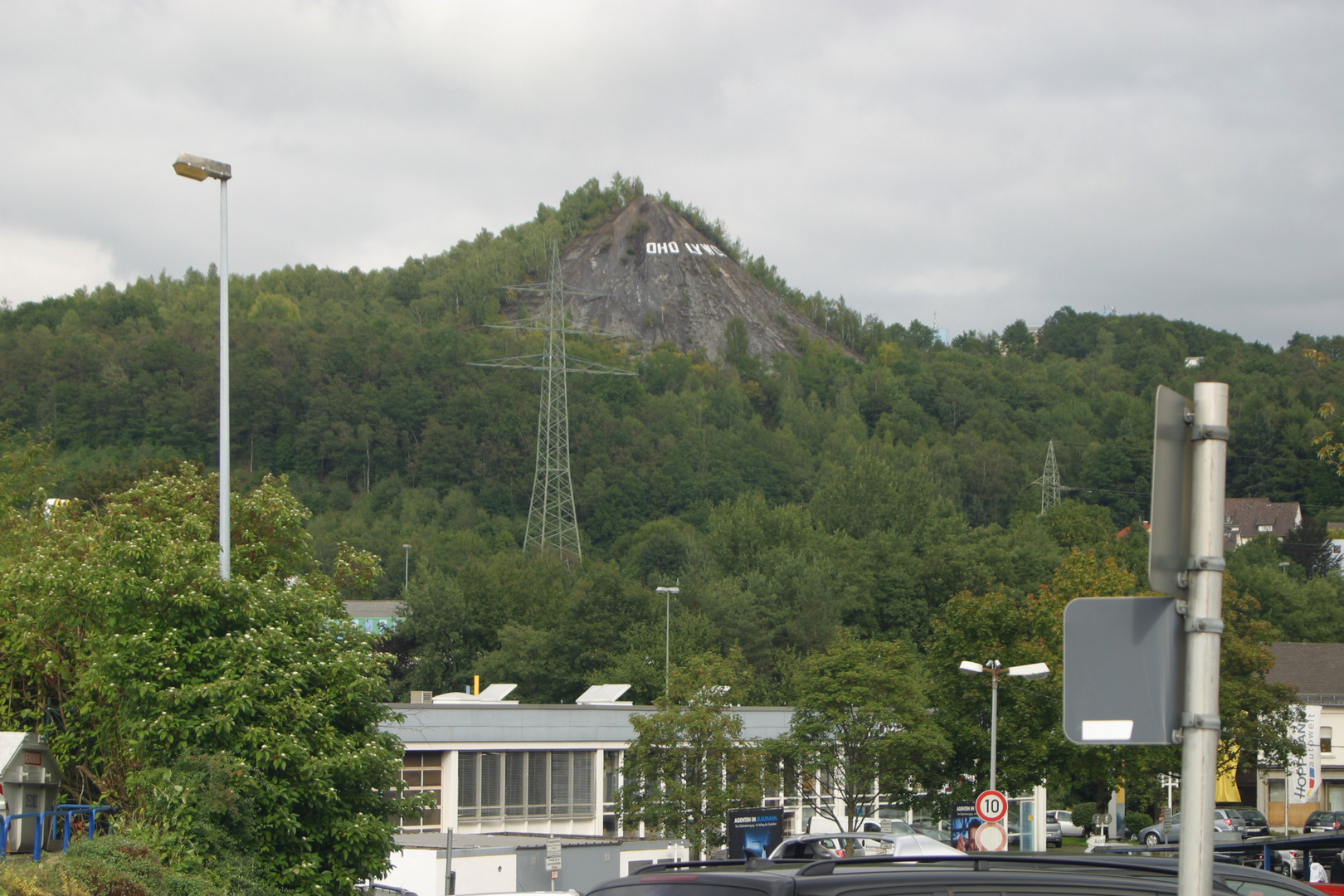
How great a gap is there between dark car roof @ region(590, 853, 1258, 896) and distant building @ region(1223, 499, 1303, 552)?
15563 cm

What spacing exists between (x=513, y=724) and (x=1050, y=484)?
103m

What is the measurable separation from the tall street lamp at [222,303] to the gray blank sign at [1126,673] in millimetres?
16736

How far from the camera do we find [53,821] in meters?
19.4

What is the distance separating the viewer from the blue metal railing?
17578mm

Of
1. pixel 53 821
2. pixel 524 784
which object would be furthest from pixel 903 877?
pixel 524 784

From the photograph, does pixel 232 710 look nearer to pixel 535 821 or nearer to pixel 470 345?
pixel 535 821

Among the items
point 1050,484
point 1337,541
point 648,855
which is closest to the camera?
point 648,855

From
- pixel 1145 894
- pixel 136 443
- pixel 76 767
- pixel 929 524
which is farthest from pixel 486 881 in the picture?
pixel 136 443

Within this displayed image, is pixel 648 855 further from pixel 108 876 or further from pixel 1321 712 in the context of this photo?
pixel 1321 712

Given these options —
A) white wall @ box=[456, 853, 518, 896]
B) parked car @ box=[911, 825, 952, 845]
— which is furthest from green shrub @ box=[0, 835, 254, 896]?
parked car @ box=[911, 825, 952, 845]

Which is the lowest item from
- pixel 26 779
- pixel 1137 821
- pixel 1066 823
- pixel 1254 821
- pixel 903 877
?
pixel 1066 823

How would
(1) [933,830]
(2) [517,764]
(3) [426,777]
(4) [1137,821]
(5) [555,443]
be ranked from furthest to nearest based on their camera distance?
(5) [555,443], (4) [1137,821], (1) [933,830], (2) [517,764], (3) [426,777]

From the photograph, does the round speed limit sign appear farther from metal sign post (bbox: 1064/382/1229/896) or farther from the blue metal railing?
metal sign post (bbox: 1064/382/1229/896)

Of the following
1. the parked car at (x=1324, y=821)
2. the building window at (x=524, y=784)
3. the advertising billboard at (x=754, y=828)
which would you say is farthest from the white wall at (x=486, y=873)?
the parked car at (x=1324, y=821)
